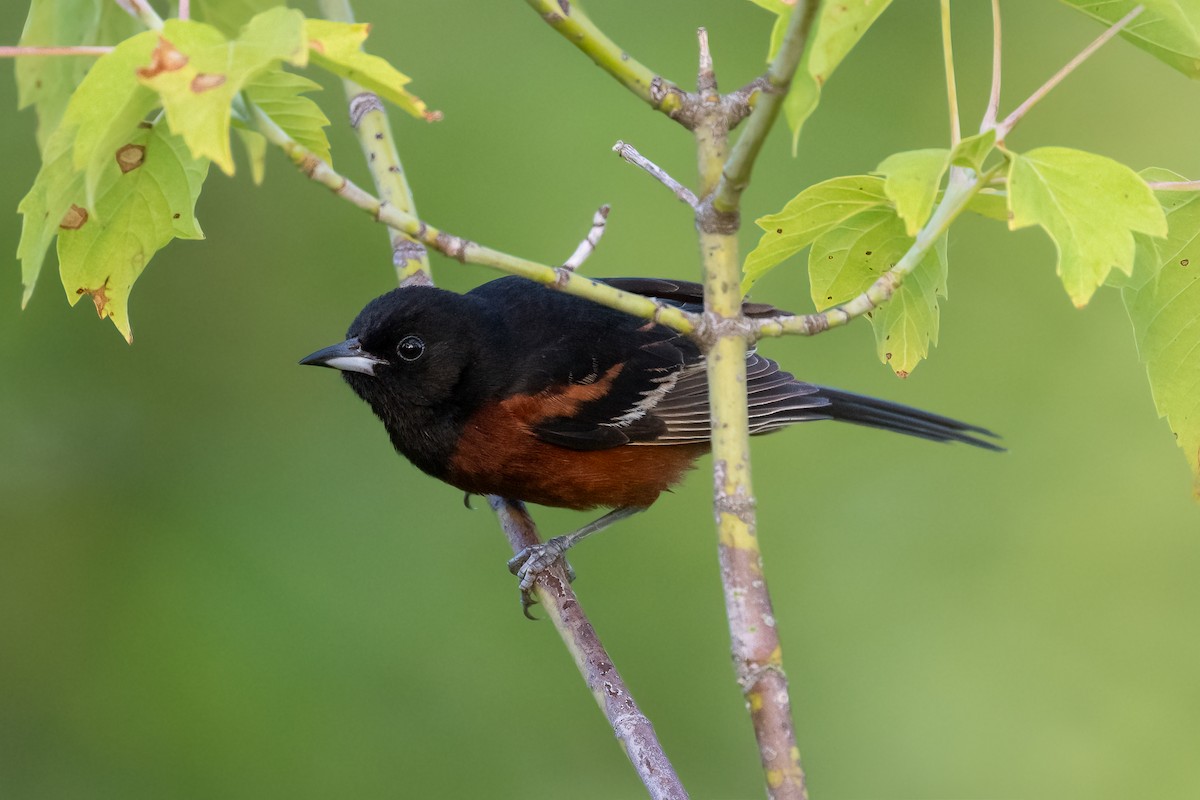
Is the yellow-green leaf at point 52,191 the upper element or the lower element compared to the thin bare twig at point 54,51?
lower

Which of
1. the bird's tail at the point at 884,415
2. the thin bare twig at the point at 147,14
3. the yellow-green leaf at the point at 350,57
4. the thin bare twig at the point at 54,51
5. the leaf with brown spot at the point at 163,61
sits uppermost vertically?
the bird's tail at the point at 884,415

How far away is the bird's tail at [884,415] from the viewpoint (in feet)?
13.2

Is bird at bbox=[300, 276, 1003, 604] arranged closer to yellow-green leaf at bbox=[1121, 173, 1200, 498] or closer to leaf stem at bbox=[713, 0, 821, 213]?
yellow-green leaf at bbox=[1121, 173, 1200, 498]

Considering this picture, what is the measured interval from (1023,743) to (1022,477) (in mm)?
1051

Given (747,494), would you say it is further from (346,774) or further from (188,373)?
(188,373)

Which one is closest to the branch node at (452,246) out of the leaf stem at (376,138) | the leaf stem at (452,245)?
the leaf stem at (452,245)

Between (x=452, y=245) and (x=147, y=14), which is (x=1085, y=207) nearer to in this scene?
(x=452, y=245)

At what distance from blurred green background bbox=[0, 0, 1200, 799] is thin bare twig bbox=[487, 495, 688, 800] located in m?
1.29

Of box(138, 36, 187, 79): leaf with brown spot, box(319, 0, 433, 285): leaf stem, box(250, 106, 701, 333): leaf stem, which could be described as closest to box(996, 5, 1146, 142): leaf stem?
box(250, 106, 701, 333): leaf stem

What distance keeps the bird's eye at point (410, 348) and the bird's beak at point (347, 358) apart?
0.22ft

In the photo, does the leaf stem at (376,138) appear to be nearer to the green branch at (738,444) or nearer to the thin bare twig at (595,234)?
the thin bare twig at (595,234)

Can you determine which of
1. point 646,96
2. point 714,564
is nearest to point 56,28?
point 646,96

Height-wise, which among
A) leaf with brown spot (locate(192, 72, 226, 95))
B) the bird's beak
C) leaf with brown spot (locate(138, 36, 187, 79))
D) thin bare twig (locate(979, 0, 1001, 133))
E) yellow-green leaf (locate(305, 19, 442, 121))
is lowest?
leaf with brown spot (locate(192, 72, 226, 95))

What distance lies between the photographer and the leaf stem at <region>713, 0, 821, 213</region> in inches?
52.7
